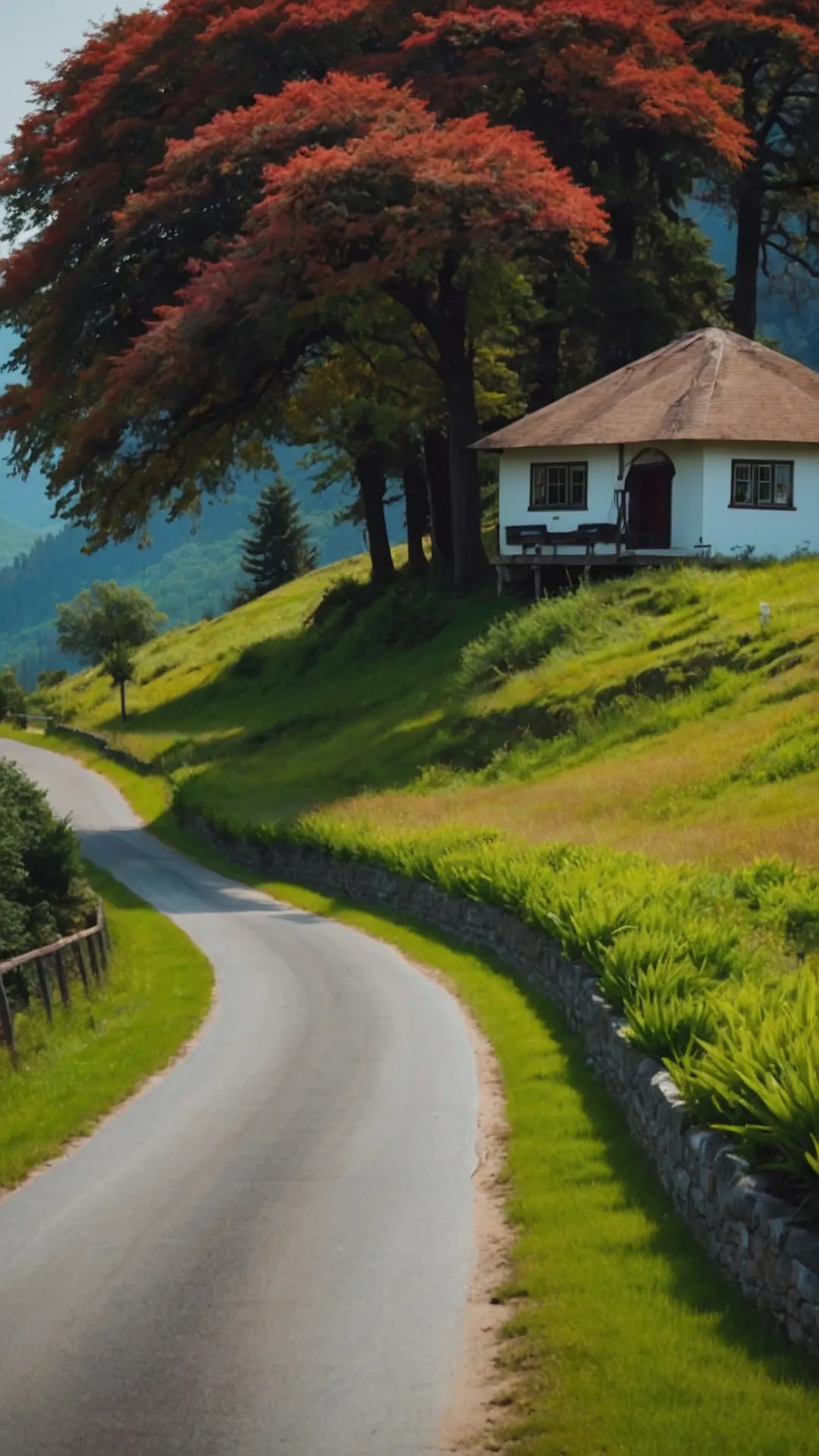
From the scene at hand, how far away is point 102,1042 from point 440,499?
37.8 metres

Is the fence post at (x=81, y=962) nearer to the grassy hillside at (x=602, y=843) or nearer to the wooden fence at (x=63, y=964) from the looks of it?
the wooden fence at (x=63, y=964)

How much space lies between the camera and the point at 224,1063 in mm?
18469

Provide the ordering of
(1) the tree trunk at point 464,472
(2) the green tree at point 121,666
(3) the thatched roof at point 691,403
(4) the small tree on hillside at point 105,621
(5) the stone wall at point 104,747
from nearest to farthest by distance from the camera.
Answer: (3) the thatched roof at point 691,403 < (1) the tree trunk at point 464,472 < (5) the stone wall at point 104,747 < (2) the green tree at point 121,666 < (4) the small tree on hillside at point 105,621

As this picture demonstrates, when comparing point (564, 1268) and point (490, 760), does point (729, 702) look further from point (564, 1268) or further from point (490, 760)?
point (564, 1268)

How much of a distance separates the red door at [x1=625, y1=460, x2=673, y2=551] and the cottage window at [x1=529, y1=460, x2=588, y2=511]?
1397mm

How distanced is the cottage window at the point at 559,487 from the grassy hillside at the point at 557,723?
10.4 ft

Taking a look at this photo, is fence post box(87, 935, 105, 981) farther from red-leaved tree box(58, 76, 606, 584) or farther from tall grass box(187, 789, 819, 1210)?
red-leaved tree box(58, 76, 606, 584)

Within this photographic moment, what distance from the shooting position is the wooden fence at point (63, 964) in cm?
2089

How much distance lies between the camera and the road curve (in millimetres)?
8633

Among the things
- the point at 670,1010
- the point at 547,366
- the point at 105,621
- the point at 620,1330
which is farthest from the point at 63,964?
the point at 105,621

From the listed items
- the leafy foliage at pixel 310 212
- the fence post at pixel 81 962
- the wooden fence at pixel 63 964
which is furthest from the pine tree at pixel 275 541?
the fence post at pixel 81 962

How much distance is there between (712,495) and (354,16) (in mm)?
17464

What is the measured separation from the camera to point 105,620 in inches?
5172

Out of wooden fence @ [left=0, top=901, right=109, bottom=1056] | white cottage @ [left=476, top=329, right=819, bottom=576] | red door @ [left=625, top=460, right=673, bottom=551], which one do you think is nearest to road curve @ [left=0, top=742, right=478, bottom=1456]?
wooden fence @ [left=0, top=901, right=109, bottom=1056]
